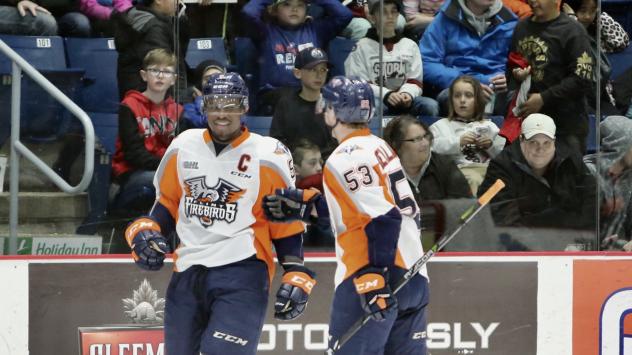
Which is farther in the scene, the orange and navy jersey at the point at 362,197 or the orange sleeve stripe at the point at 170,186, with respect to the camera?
the orange sleeve stripe at the point at 170,186

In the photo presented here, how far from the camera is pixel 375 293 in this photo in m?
4.41

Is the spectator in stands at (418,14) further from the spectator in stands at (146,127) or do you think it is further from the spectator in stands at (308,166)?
the spectator in stands at (146,127)

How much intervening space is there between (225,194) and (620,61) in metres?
2.20

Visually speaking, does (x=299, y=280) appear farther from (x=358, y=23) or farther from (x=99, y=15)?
(x=99, y=15)

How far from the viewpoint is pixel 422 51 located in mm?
5887

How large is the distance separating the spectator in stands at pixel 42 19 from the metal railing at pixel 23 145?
0.12 metres

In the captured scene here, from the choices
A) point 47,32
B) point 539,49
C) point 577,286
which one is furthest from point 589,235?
point 47,32

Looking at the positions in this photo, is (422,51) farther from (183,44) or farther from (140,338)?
(140,338)

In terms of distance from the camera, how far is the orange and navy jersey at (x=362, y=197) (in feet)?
14.7

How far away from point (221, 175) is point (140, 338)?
1.35 m

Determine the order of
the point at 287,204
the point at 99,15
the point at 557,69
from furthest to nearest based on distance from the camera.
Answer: the point at 557,69
the point at 99,15
the point at 287,204

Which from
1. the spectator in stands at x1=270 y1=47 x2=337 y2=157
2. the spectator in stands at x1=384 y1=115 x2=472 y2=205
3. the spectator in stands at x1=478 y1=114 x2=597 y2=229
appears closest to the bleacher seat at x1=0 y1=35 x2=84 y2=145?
the spectator in stands at x1=270 y1=47 x2=337 y2=157

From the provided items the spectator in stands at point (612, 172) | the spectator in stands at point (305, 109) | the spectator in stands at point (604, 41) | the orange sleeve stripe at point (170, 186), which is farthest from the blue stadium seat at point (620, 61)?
the orange sleeve stripe at point (170, 186)

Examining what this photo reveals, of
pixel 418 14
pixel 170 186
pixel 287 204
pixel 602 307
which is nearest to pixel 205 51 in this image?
pixel 418 14
